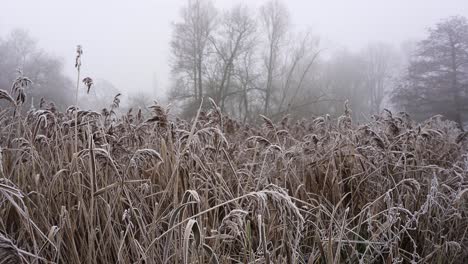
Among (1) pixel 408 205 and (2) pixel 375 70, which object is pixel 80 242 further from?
(2) pixel 375 70

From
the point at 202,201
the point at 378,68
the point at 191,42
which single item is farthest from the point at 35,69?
the point at 378,68

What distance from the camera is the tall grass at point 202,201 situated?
51.8 inches

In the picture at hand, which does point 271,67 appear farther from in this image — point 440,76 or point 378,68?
point 378,68

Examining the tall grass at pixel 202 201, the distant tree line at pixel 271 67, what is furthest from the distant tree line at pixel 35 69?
the tall grass at pixel 202 201

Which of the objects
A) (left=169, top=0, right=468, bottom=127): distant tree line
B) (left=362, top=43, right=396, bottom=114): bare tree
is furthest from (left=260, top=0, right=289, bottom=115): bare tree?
(left=362, top=43, right=396, bottom=114): bare tree

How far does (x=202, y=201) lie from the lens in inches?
69.1

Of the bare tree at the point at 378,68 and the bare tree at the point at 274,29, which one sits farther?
the bare tree at the point at 378,68

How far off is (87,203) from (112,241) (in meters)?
0.25

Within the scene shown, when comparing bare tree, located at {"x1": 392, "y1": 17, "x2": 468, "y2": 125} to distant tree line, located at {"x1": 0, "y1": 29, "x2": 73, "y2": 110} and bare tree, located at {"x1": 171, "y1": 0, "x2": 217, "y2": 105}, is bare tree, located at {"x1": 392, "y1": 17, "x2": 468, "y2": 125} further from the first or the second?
distant tree line, located at {"x1": 0, "y1": 29, "x2": 73, "y2": 110}

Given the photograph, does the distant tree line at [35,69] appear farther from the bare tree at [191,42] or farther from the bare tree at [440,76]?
the bare tree at [440,76]

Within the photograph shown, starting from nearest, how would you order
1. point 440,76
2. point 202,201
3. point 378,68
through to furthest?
point 202,201 < point 440,76 < point 378,68

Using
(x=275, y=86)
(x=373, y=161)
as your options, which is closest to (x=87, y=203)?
(x=373, y=161)

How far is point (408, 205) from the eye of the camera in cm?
230

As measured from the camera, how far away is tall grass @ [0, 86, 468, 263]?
4.32 feet
